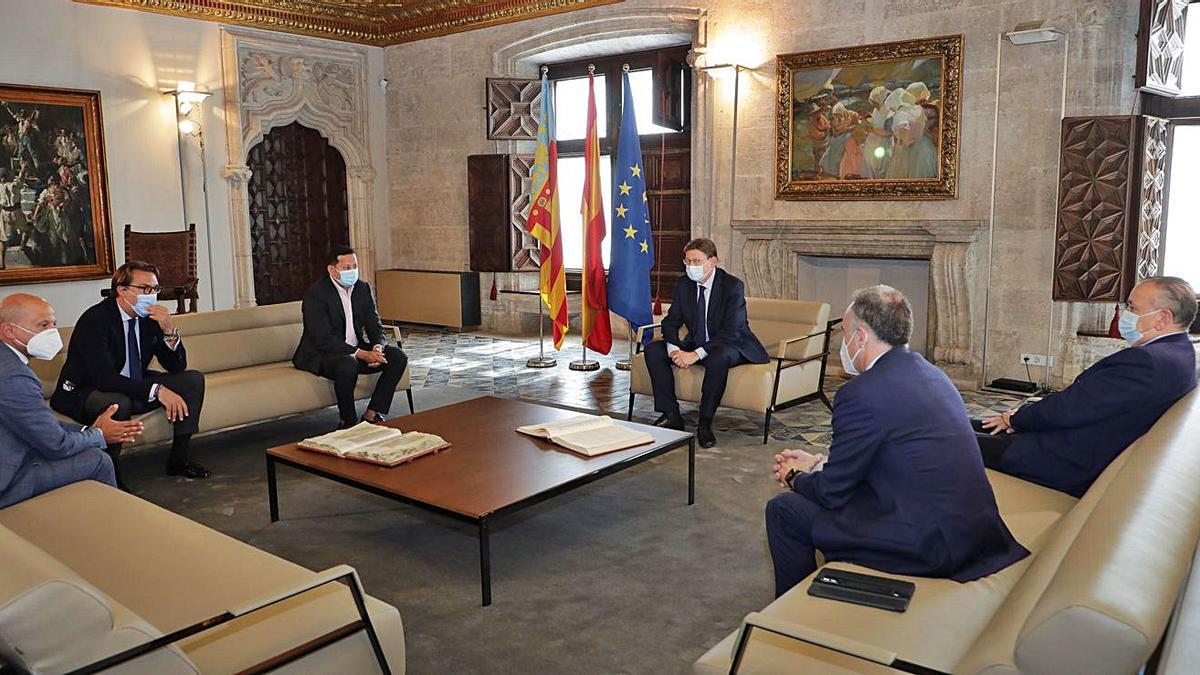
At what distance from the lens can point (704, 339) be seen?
625 centimetres

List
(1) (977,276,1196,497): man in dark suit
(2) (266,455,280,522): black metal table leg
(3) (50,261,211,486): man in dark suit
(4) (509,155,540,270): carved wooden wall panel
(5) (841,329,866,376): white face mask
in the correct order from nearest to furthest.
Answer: (5) (841,329,866,376): white face mask → (1) (977,276,1196,497): man in dark suit → (2) (266,455,280,522): black metal table leg → (3) (50,261,211,486): man in dark suit → (4) (509,155,540,270): carved wooden wall panel

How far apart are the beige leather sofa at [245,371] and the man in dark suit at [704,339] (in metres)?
1.77

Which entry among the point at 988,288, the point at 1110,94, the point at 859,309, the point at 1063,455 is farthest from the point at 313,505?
the point at 1110,94

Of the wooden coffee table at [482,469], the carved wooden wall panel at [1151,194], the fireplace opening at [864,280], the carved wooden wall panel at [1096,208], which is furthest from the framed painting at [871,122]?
the wooden coffee table at [482,469]

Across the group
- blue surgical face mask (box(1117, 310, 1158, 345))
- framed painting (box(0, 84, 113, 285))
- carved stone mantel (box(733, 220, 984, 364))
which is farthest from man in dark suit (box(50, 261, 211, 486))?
carved stone mantel (box(733, 220, 984, 364))

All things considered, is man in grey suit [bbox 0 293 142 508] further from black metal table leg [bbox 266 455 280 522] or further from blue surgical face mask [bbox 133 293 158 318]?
blue surgical face mask [bbox 133 293 158 318]

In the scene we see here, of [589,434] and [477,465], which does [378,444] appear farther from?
[589,434]

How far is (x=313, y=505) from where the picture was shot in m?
4.82

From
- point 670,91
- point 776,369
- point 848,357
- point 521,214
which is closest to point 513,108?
point 521,214

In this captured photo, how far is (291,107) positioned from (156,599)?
31.5 feet

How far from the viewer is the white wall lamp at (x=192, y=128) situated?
33.4 ft

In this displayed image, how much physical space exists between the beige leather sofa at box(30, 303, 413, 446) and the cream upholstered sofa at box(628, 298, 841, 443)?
193 cm

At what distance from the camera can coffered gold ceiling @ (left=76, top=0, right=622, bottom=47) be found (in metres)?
10.4

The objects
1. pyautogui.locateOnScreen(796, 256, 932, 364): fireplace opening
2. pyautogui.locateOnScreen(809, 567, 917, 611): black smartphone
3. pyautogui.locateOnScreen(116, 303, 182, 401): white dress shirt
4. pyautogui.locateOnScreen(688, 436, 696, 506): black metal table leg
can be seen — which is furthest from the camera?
pyautogui.locateOnScreen(796, 256, 932, 364): fireplace opening
